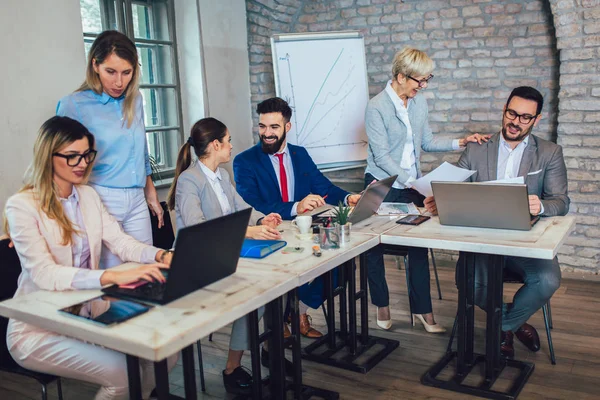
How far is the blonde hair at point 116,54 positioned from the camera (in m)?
2.50

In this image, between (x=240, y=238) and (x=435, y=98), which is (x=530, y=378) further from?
(x=435, y=98)

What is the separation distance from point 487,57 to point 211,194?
279 centimetres

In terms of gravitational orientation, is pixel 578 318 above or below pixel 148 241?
below

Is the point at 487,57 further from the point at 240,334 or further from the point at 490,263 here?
the point at 240,334

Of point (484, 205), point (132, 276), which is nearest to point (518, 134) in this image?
point (484, 205)

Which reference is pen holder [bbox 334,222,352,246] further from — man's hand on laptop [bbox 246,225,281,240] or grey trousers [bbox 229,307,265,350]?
grey trousers [bbox 229,307,265,350]

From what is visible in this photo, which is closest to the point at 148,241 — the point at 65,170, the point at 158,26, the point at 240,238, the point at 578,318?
the point at 65,170

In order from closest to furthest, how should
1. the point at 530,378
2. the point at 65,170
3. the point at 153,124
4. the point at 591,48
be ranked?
1. the point at 65,170
2. the point at 530,378
3. the point at 591,48
4. the point at 153,124

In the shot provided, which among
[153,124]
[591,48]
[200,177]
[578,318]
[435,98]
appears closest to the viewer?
[200,177]

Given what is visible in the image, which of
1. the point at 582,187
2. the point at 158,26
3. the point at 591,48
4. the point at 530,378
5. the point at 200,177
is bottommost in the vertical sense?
the point at 530,378

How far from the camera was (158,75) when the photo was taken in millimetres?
4402

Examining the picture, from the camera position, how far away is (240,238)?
74.9 inches

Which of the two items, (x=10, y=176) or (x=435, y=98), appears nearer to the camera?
(x=10, y=176)

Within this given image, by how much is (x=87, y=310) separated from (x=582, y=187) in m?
3.57
